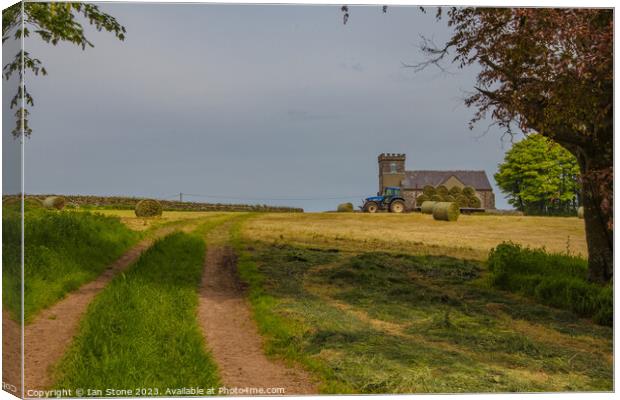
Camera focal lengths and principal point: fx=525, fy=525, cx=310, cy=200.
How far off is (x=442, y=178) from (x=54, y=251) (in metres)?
6.43

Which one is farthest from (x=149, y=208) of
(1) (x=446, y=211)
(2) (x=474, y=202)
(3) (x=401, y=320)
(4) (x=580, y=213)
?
(4) (x=580, y=213)

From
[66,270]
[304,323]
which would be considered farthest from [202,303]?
[66,270]

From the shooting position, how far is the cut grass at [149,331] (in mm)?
6336

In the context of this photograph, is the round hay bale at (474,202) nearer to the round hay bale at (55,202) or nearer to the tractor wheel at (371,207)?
the tractor wheel at (371,207)

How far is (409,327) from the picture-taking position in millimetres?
7969

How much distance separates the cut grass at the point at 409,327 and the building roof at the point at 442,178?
150cm

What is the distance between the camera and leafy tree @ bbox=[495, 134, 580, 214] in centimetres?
851

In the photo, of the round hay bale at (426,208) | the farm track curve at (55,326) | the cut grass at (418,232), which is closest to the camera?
the farm track curve at (55,326)

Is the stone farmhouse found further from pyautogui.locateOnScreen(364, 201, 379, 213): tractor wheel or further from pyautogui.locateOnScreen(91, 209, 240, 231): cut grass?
pyautogui.locateOnScreen(91, 209, 240, 231): cut grass

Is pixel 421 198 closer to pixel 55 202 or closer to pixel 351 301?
pixel 351 301

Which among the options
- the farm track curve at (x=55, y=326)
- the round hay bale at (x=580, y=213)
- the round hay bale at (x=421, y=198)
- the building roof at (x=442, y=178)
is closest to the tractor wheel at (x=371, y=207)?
the building roof at (x=442, y=178)

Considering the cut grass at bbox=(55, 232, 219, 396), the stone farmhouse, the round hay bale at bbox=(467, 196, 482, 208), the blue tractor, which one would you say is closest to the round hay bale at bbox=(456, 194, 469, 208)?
the round hay bale at bbox=(467, 196, 482, 208)

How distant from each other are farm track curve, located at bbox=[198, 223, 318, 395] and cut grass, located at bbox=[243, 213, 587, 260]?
73 centimetres

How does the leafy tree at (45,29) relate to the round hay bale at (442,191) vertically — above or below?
above
